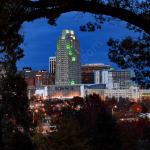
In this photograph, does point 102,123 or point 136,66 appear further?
point 102,123

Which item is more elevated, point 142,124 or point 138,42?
point 138,42

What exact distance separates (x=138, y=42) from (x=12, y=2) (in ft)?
15.5

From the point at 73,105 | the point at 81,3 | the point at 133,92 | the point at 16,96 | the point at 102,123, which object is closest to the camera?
the point at 81,3

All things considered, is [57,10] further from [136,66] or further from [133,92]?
[133,92]

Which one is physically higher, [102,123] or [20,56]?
[20,56]

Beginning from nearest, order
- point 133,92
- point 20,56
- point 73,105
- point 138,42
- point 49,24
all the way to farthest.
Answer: point 49,24, point 138,42, point 20,56, point 73,105, point 133,92

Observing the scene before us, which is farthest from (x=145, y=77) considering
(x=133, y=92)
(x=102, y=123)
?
(x=133, y=92)

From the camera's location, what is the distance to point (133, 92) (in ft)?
652

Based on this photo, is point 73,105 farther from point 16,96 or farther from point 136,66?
point 136,66

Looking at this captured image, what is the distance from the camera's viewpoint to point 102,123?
47.8 meters

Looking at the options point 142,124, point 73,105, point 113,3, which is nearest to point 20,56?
point 113,3

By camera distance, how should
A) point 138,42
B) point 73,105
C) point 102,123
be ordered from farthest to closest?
point 73,105 → point 102,123 → point 138,42

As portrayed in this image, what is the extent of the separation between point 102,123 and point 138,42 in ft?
114

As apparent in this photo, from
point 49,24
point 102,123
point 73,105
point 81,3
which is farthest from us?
point 73,105
